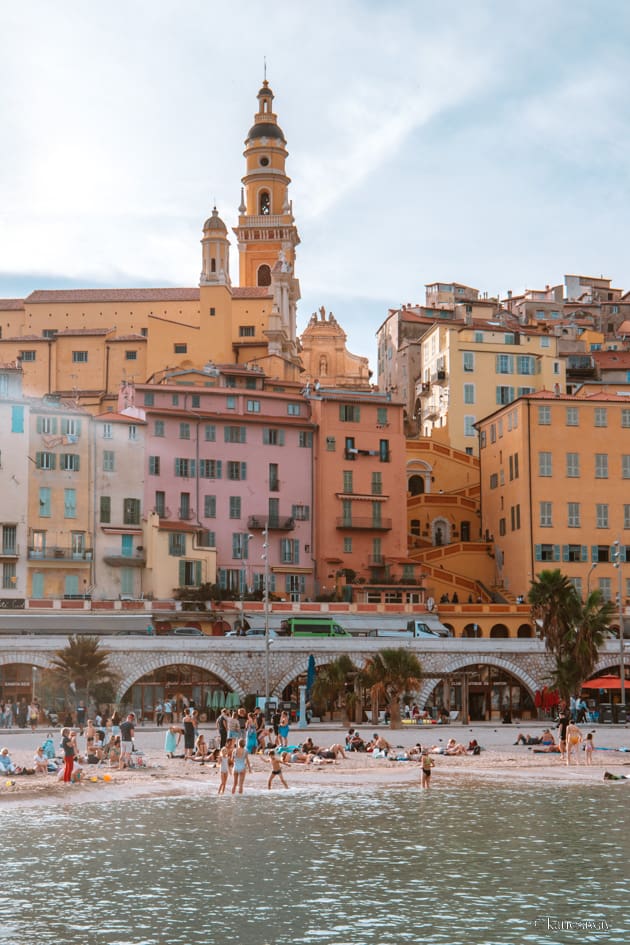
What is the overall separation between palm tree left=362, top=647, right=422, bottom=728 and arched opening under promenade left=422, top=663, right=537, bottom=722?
884 centimetres

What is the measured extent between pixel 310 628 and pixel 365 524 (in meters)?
15.6

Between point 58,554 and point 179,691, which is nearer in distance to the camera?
point 179,691

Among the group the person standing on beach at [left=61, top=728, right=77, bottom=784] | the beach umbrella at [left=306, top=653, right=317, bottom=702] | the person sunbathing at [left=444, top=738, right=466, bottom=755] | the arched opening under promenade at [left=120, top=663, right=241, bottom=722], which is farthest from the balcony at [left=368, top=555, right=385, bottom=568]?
the person standing on beach at [left=61, top=728, right=77, bottom=784]

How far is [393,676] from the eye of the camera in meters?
55.0

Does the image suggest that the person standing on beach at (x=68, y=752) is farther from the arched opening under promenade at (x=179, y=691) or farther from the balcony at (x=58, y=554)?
the balcony at (x=58, y=554)

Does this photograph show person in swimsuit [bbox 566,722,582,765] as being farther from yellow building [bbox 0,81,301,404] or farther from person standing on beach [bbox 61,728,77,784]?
yellow building [bbox 0,81,301,404]

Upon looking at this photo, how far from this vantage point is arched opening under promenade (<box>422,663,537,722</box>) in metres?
65.1

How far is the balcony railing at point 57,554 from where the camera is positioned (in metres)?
72.6

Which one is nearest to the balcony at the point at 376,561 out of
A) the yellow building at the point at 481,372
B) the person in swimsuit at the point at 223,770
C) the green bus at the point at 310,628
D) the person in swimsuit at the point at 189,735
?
the green bus at the point at 310,628

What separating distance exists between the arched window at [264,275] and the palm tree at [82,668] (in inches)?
2539

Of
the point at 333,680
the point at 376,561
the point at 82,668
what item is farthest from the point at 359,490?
the point at 82,668

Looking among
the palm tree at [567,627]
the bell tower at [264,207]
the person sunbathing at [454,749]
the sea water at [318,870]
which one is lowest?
the sea water at [318,870]

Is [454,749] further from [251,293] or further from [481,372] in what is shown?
[251,293]

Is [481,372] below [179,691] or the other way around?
the other way around
